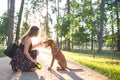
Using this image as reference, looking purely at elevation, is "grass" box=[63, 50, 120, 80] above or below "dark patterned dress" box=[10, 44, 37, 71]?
below

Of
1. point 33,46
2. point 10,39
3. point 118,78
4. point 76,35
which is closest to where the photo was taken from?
point 118,78

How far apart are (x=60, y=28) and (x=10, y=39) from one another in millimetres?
34778

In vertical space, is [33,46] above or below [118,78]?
above

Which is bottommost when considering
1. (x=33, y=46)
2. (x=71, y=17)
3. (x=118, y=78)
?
(x=118, y=78)

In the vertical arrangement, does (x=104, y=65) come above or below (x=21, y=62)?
below

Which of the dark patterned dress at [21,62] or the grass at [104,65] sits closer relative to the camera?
the grass at [104,65]

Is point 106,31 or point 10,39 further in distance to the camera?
Result: point 106,31

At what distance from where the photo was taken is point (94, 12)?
25.8 m

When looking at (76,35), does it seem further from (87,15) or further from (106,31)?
(87,15)

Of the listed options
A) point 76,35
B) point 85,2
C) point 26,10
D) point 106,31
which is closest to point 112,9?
point 85,2

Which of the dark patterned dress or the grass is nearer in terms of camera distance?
the grass

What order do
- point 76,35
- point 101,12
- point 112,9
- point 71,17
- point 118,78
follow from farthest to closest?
point 76,35
point 71,17
point 101,12
point 112,9
point 118,78

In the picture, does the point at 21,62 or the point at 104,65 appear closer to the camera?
the point at 21,62

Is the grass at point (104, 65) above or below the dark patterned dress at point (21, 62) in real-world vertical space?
below
